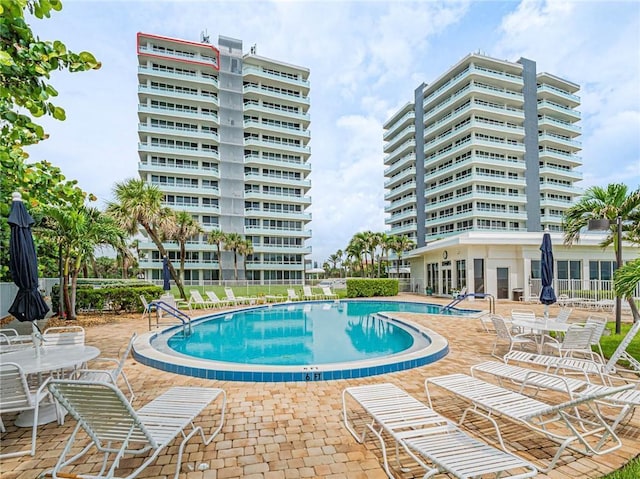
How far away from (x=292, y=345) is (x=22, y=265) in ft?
21.2

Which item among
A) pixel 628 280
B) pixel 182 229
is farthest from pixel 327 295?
pixel 628 280

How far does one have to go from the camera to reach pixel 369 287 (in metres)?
23.2

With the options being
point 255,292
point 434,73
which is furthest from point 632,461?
Result: point 434,73

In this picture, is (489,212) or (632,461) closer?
(632,461)

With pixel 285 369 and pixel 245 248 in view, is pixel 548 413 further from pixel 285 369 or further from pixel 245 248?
pixel 245 248

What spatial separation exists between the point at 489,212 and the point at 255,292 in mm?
30531

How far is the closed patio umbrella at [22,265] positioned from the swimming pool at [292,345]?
2.20 m

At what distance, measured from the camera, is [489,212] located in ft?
131

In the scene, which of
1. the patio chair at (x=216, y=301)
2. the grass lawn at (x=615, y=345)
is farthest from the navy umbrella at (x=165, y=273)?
the grass lawn at (x=615, y=345)

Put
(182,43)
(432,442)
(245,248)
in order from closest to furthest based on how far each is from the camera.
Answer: (432,442) → (245,248) → (182,43)

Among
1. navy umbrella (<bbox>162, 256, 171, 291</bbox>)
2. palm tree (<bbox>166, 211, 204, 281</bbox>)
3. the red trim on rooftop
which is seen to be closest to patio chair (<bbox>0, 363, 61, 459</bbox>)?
navy umbrella (<bbox>162, 256, 171, 291</bbox>)

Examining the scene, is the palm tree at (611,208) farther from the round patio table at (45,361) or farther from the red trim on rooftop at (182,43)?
the red trim on rooftop at (182,43)

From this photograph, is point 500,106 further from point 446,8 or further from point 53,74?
point 53,74

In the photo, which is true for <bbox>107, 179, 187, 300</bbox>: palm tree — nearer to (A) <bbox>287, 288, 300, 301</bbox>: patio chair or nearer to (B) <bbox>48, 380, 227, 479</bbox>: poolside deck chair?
(A) <bbox>287, 288, 300, 301</bbox>: patio chair
